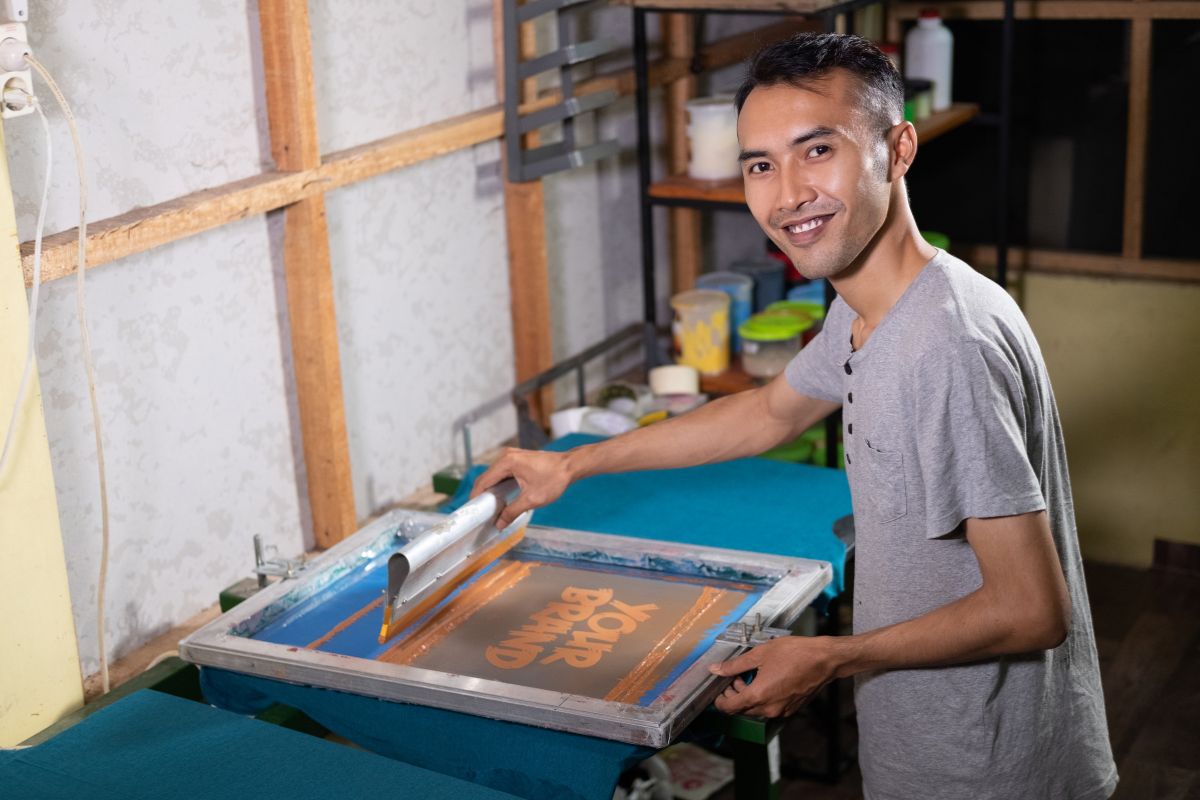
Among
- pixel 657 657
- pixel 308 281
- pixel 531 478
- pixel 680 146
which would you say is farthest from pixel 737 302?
pixel 657 657

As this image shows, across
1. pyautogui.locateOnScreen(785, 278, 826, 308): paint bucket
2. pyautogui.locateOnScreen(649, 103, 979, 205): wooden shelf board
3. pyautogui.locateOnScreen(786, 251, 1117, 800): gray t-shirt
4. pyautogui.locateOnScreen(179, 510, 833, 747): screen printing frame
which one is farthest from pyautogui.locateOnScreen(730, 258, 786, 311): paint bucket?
pyautogui.locateOnScreen(786, 251, 1117, 800): gray t-shirt

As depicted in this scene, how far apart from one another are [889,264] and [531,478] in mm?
604

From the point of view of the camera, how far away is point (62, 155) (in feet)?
6.58

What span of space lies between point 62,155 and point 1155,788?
2.28 metres

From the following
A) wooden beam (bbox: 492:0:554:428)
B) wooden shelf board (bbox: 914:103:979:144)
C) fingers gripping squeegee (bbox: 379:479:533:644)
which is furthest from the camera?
wooden shelf board (bbox: 914:103:979:144)

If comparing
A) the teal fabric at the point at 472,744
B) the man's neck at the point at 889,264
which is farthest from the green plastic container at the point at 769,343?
the teal fabric at the point at 472,744

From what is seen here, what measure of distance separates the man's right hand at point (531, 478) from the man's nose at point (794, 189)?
0.54 m

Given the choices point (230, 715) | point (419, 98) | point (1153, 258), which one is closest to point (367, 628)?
point (230, 715)

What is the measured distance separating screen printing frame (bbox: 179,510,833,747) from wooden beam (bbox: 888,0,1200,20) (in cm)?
210

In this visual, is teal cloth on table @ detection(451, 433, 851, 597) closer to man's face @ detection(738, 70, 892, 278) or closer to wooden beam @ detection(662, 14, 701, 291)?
man's face @ detection(738, 70, 892, 278)

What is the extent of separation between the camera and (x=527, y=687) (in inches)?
63.1

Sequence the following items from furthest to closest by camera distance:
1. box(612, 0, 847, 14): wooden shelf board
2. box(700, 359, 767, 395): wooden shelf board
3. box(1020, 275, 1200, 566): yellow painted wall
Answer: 1. box(1020, 275, 1200, 566): yellow painted wall
2. box(700, 359, 767, 395): wooden shelf board
3. box(612, 0, 847, 14): wooden shelf board

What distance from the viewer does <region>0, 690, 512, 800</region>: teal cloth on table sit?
58.7 inches

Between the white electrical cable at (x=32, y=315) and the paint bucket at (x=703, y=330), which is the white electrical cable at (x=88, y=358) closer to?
the white electrical cable at (x=32, y=315)
